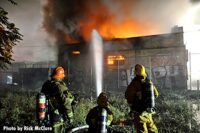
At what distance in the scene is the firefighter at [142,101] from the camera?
4.47 meters

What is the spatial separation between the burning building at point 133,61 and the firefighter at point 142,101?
1264 centimetres

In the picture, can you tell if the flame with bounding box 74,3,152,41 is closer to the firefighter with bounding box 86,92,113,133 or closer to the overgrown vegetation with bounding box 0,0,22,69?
the overgrown vegetation with bounding box 0,0,22,69

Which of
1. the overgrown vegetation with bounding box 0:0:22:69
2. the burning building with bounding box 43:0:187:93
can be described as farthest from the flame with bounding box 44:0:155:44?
the overgrown vegetation with bounding box 0:0:22:69

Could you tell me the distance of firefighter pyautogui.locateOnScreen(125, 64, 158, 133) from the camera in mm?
4473

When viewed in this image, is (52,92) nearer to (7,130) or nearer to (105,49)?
(7,130)

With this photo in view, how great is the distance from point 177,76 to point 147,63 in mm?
3032

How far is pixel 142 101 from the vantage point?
179 inches

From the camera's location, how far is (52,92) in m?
4.62

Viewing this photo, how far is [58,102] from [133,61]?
654 inches

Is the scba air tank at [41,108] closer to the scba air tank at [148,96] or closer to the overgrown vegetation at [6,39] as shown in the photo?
the scba air tank at [148,96]

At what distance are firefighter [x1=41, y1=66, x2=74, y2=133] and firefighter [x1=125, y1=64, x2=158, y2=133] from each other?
4.68 feet

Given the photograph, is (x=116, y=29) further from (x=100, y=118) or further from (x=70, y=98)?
(x=100, y=118)

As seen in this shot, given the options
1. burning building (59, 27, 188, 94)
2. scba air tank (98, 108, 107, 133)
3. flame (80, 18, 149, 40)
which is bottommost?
scba air tank (98, 108, 107, 133)

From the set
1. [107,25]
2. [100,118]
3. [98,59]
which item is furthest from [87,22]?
[100,118]
